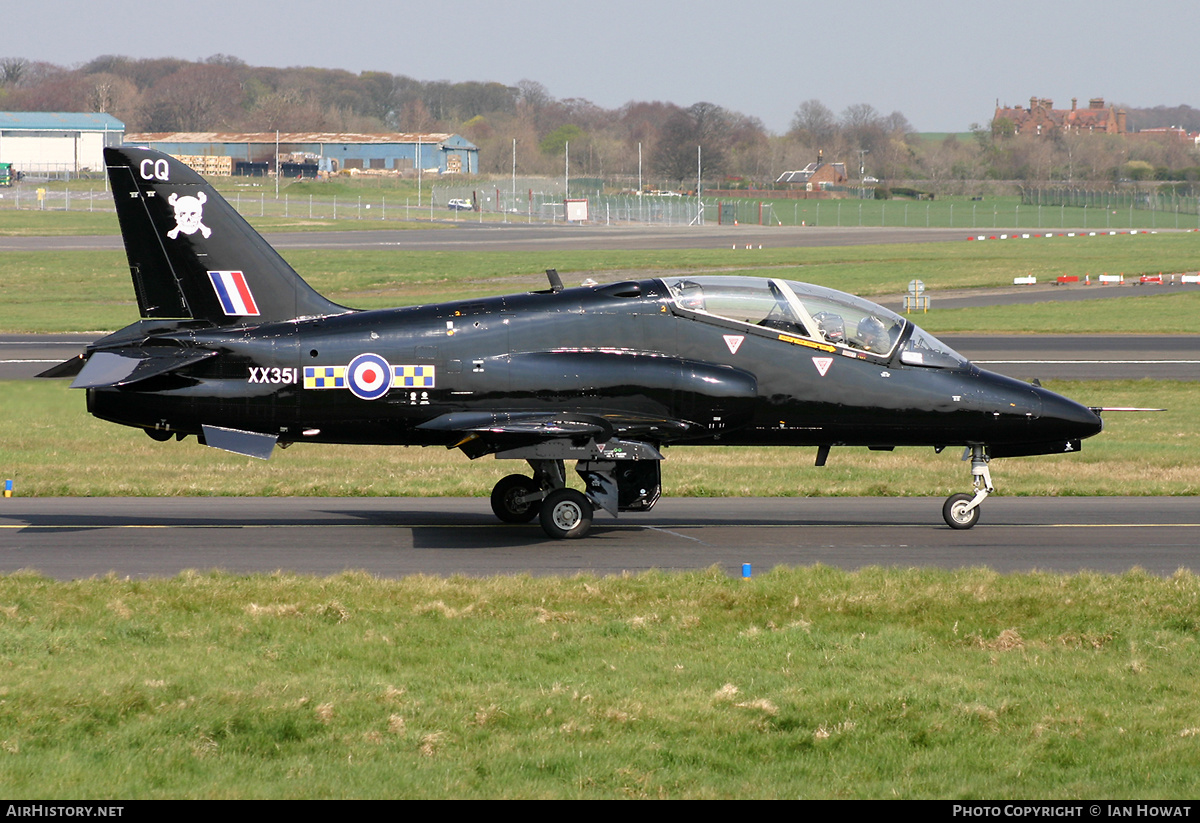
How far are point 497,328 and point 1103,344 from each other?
32532 millimetres

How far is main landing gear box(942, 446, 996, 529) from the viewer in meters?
17.3

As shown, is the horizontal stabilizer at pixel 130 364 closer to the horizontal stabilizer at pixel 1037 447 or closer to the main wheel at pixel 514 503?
the main wheel at pixel 514 503

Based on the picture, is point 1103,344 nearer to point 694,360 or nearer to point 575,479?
point 575,479

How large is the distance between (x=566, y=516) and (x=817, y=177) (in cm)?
18137

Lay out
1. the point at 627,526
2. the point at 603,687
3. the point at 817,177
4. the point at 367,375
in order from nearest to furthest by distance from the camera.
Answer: the point at 603,687, the point at 367,375, the point at 627,526, the point at 817,177

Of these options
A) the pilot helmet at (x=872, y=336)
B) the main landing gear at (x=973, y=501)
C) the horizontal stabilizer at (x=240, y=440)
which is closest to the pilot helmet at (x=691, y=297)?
the pilot helmet at (x=872, y=336)

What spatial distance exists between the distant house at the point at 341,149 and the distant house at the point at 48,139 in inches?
342

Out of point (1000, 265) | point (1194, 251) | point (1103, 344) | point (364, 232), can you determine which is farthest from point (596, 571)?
point (364, 232)

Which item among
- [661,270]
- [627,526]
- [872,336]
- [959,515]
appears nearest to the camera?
[872,336]

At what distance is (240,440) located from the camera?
639 inches

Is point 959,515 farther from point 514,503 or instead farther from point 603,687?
point 603,687

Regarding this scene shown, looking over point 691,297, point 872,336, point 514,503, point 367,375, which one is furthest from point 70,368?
point 872,336

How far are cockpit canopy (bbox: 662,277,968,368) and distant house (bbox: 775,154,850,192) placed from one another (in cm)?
17011

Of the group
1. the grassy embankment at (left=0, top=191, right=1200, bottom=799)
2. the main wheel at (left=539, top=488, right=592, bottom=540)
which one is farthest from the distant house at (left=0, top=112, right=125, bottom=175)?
the grassy embankment at (left=0, top=191, right=1200, bottom=799)
